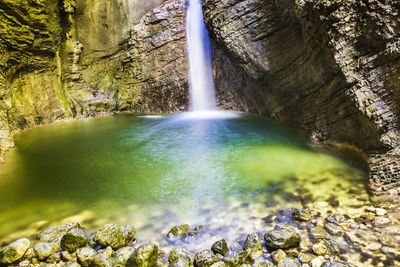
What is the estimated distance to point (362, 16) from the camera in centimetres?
468

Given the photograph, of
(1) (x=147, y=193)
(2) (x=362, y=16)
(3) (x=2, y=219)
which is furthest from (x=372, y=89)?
(3) (x=2, y=219)

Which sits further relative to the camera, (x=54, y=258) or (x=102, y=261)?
(x=54, y=258)

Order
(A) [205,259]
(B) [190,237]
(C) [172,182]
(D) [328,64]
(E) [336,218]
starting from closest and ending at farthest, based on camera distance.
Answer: (A) [205,259] → (B) [190,237] → (E) [336,218] → (C) [172,182] → (D) [328,64]

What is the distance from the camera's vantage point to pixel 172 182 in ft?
16.0

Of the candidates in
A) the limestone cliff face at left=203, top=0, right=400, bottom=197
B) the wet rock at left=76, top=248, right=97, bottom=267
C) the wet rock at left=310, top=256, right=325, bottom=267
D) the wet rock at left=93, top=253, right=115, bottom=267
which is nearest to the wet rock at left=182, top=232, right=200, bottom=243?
the wet rock at left=93, top=253, right=115, bottom=267

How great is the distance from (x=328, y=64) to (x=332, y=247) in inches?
185

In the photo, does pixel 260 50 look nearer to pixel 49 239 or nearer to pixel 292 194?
pixel 292 194

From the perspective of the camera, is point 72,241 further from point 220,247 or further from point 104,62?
point 104,62

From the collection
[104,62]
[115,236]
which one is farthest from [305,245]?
[104,62]

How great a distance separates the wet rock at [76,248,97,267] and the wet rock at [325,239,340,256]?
2.67m

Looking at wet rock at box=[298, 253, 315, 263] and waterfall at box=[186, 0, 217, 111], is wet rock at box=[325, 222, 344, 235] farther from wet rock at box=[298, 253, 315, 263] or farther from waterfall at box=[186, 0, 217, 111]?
waterfall at box=[186, 0, 217, 111]

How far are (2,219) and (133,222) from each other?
207cm

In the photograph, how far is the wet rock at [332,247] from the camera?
2.59 meters

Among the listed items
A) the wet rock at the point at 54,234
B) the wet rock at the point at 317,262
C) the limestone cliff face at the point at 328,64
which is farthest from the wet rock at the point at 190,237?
the limestone cliff face at the point at 328,64
